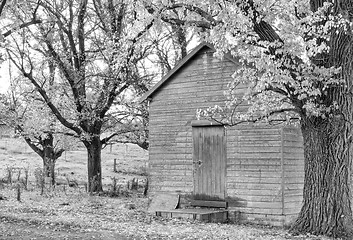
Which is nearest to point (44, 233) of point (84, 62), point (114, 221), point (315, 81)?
point (114, 221)

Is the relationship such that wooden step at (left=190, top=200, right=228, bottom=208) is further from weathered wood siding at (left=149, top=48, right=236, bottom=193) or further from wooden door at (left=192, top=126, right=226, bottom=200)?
weathered wood siding at (left=149, top=48, right=236, bottom=193)

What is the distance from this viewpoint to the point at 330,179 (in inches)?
480

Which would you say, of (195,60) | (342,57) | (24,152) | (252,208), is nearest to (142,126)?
(195,60)

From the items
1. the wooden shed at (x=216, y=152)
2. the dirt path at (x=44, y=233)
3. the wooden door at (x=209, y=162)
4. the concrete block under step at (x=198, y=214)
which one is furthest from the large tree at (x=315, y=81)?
the dirt path at (x=44, y=233)

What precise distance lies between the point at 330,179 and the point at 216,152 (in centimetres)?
473

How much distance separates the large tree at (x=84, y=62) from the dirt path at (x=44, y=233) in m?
9.12

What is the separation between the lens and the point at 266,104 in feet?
43.3

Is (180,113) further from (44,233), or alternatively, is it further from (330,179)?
(44,233)

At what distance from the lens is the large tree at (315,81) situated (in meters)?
11.5

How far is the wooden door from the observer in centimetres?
1611

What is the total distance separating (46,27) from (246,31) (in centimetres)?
1199

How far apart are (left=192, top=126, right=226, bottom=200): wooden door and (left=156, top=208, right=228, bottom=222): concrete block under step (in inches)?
26.3

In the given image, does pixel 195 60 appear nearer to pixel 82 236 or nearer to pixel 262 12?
pixel 262 12

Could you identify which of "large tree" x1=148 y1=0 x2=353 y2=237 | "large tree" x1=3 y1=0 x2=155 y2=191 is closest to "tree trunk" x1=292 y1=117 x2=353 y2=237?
"large tree" x1=148 y1=0 x2=353 y2=237
